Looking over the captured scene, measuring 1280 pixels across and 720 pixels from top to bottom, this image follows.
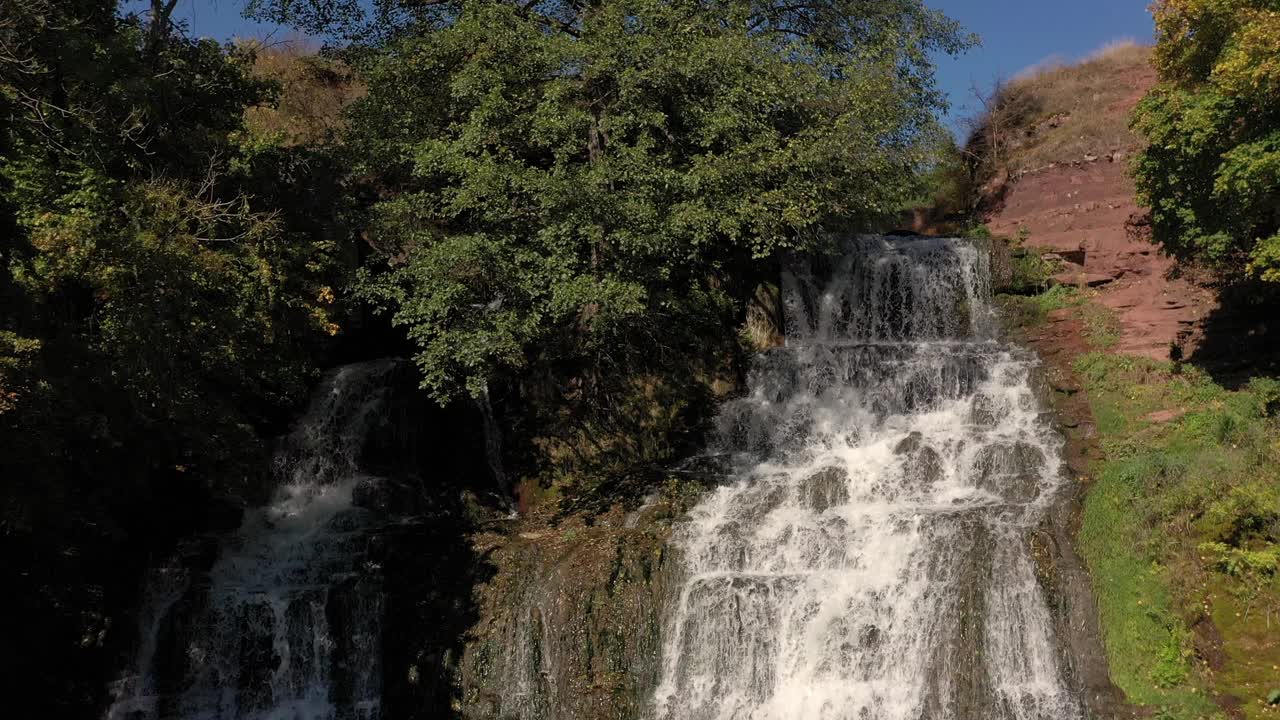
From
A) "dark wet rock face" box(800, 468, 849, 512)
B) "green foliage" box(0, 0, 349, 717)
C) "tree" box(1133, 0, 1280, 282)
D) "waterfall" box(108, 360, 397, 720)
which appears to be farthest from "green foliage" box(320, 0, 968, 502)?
"tree" box(1133, 0, 1280, 282)

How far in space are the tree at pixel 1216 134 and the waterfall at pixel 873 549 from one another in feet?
12.9

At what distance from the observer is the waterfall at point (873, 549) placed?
44.6ft

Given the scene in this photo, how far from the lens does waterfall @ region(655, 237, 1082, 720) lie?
13594 mm

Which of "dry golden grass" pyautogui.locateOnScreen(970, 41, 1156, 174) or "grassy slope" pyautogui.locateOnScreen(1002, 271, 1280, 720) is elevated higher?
"dry golden grass" pyautogui.locateOnScreen(970, 41, 1156, 174)

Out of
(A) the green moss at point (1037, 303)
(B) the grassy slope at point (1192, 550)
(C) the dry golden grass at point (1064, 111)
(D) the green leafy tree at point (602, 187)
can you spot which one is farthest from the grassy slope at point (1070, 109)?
(B) the grassy slope at point (1192, 550)

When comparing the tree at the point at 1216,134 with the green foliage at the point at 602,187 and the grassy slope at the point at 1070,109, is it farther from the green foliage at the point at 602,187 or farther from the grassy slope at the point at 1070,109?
the grassy slope at the point at 1070,109

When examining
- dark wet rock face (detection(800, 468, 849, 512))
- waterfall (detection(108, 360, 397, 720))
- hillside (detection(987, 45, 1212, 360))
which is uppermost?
hillside (detection(987, 45, 1212, 360))

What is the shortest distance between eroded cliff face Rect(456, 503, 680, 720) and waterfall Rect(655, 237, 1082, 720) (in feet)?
1.31

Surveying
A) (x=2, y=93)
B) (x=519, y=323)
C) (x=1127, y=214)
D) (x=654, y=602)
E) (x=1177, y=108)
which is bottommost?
(x=654, y=602)

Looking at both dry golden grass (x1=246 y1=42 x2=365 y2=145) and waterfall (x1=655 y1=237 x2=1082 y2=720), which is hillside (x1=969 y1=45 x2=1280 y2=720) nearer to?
waterfall (x1=655 y1=237 x2=1082 y2=720)

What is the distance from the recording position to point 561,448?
18.9m

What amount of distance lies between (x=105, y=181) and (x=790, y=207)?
36.2ft

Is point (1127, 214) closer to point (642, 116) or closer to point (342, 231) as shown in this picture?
point (642, 116)

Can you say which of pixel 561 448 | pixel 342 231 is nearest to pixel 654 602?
pixel 561 448
